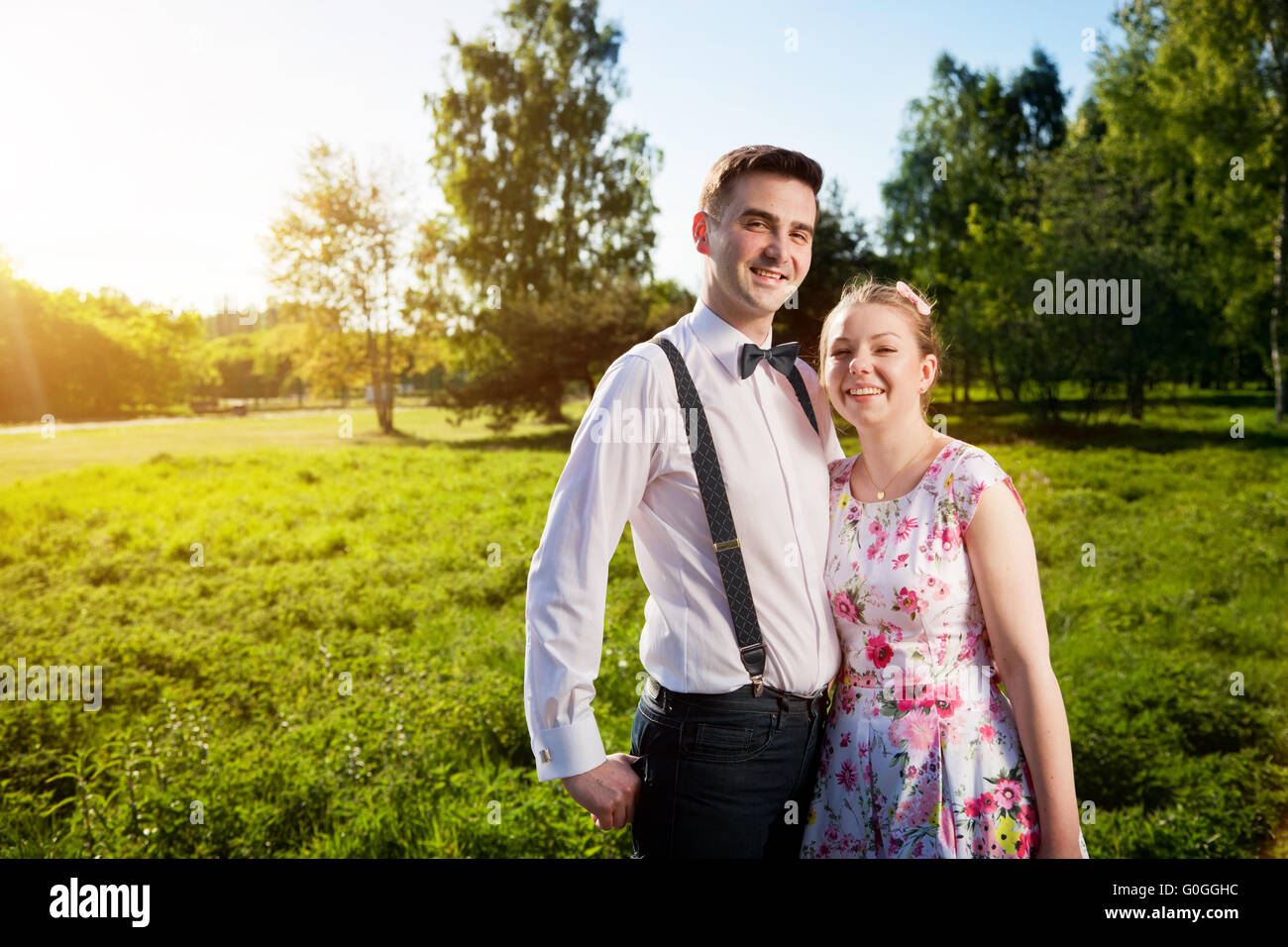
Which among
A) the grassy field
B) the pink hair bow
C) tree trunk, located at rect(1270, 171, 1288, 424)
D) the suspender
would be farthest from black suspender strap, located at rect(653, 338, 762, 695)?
tree trunk, located at rect(1270, 171, 1288, 424)

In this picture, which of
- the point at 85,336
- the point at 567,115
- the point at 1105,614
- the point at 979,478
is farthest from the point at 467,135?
the point at 979,478

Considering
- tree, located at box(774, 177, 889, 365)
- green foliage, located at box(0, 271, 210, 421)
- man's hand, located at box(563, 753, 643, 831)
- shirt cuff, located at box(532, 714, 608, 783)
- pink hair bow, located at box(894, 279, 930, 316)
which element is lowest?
man's hand, located at box(563, 753, 643, 831)

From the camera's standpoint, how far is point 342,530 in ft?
31.7

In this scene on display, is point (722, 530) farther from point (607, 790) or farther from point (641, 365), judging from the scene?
point (607, 790)

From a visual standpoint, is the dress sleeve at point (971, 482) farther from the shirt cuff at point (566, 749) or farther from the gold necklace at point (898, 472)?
the shirt cuff at point (566, 749)

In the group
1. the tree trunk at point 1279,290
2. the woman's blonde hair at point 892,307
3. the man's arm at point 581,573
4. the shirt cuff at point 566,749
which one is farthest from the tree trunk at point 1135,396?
the shirt cuff at point 566,749

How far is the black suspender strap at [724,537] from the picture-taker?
2039 mm

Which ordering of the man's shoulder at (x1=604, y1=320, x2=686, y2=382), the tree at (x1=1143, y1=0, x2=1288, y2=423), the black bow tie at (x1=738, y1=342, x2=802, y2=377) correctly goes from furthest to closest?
the tree at (x1=1143, y1=0, x2=1288, y2=423), the black bow tie at (x1=738, y1=342, x2=802, y2=377), the man's shoulder at (x1=604, y1=320, x2=686, y2=382)

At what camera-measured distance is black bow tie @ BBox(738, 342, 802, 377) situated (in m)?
2.20

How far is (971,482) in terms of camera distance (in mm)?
2119

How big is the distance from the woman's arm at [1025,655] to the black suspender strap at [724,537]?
585 millimetres

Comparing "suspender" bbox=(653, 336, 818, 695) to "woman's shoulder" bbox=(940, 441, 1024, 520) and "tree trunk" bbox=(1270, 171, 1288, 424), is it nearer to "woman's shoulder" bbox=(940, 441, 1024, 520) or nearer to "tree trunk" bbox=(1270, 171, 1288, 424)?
"woman's shoulder" bbox=(940, 441, 1024, 520)

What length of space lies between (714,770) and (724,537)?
562 millimetres
